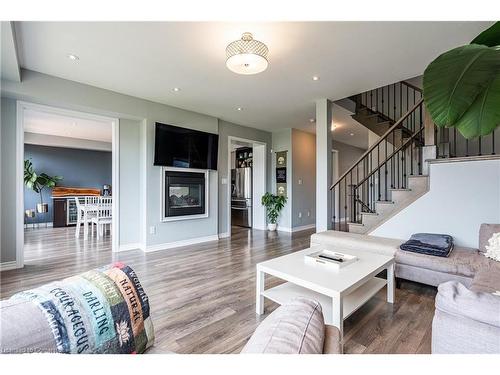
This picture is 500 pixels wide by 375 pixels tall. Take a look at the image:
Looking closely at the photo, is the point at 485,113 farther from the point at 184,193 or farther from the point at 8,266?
the point at 8,266

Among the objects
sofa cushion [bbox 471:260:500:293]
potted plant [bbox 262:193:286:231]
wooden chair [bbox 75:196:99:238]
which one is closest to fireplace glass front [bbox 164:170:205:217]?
potted plant [bbox 262:193:286:231]

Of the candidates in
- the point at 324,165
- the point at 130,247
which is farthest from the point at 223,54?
the point at 130,247

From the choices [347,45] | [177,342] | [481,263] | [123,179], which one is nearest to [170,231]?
[123,179]

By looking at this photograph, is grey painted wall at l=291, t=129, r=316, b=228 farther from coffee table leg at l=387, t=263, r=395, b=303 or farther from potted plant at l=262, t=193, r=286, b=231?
coffee table leg at l=387, t=263, r=395, b=303

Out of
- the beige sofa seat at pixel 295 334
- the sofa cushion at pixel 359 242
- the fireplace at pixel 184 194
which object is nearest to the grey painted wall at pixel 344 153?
the fireplace at pixel 184 194

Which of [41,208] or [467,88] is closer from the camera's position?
[467,88]

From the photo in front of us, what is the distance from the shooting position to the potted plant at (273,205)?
6059 mm

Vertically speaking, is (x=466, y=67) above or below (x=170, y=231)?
above

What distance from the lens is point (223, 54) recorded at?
2.63 meters

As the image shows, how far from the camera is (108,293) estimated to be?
847mm

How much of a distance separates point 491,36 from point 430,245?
2.05 meters

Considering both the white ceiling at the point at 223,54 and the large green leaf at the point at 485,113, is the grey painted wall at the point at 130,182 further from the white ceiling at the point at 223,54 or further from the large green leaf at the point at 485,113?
the large green leaf at the point at 485,113
